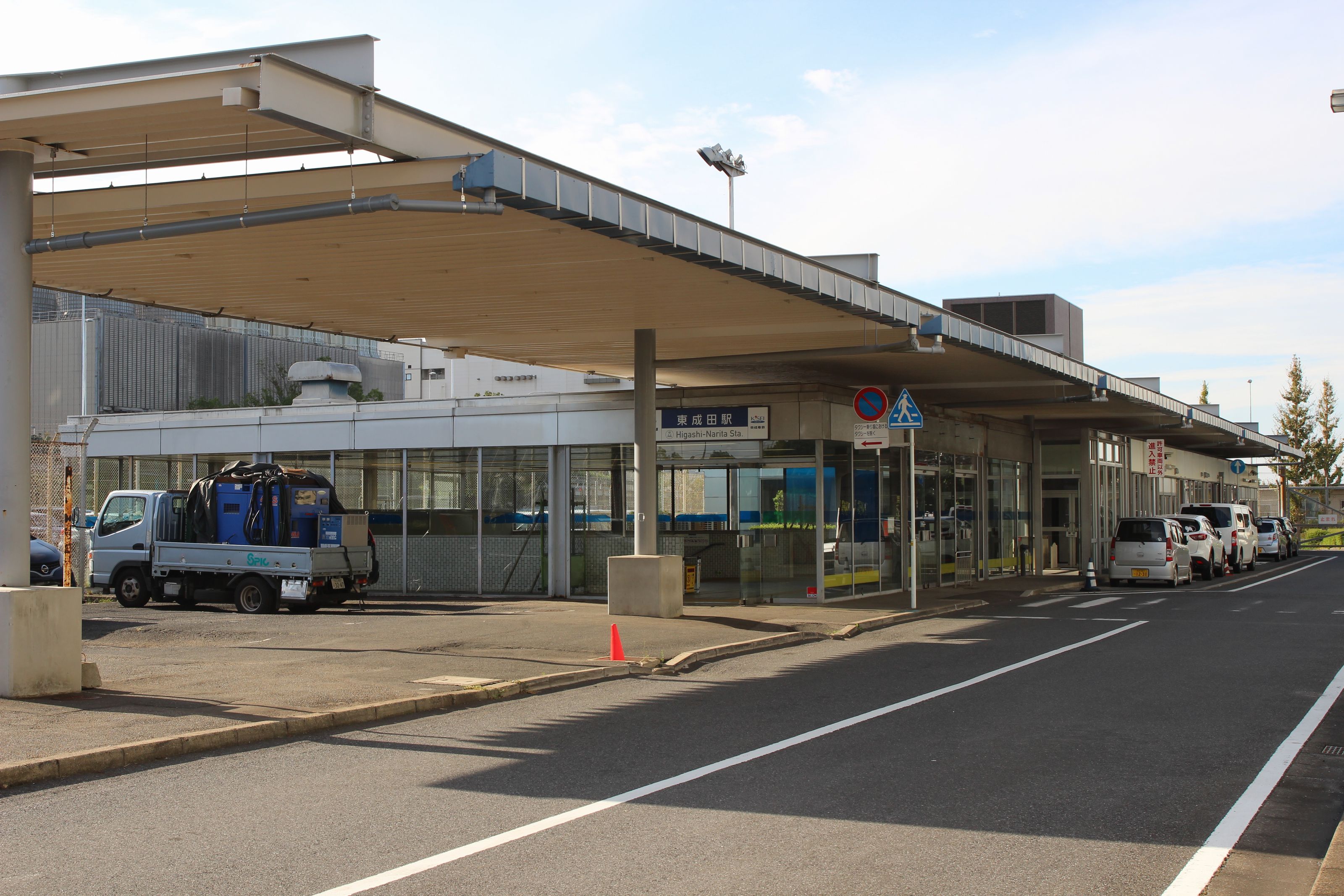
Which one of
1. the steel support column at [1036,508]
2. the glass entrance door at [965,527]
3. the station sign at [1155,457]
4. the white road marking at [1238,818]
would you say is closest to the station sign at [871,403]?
the glass entrance door at [965,527]

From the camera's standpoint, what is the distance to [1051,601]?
2405 centimetres

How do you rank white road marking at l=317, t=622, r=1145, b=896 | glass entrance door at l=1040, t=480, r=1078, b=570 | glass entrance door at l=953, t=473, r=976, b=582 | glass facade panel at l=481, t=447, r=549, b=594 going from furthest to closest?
glass entrance door at l=1040, t=480, r=1078, b=570 < glass entrance door at l=953, t=473, r=976, b=582 < glass facade panel at l=481, t=447, r=549, b=594 < white road marking at l=317, t=622, r=1145, b=896

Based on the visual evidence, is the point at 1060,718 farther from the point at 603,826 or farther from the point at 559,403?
the point at 559,403

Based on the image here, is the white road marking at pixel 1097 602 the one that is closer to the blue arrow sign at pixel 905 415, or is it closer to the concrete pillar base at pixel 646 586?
the blue arrow sign at pixel 905 415

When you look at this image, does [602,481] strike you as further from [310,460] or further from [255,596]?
[310,460]

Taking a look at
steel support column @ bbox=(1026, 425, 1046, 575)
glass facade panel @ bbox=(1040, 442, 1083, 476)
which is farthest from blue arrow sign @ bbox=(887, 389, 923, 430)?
glass facade panel @ bbox=(1040, 442, 1083, 476)

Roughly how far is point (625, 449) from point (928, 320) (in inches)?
284

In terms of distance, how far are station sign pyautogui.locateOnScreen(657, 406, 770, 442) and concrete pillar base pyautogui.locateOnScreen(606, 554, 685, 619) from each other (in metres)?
3.48

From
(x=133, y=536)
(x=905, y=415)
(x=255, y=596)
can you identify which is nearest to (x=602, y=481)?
(x=905, y=415)

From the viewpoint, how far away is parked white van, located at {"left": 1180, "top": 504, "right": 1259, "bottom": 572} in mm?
35781

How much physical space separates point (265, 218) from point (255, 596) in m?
12.2

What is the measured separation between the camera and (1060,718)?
10.1 meters

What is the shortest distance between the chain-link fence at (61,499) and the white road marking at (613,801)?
6597 mm

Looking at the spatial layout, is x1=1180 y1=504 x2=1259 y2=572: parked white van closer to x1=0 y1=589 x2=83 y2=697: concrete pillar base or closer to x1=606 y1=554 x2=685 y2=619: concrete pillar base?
x1=606 y1=554 x2=685 y2=619: concrete pillar base
